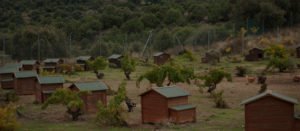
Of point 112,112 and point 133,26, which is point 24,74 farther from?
point 133,26

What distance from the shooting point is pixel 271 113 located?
13992mm

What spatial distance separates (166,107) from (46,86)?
10.2 meters

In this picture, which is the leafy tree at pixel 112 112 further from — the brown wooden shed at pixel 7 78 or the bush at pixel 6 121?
the brown wooden shed at pixel 7 78

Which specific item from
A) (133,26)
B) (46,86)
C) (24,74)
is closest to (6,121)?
(46,86)

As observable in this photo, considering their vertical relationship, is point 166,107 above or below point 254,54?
below

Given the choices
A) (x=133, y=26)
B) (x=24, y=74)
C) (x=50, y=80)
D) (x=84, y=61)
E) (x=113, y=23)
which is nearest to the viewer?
(x=50, y=80)

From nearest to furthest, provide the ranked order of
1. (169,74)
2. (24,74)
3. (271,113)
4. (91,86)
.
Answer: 1. (271,113)
2. (91,86)
3. (169,74)
4. (24,74)

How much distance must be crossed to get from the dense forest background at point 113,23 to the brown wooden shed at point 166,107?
3273cm

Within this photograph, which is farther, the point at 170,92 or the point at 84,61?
the point at 84,61

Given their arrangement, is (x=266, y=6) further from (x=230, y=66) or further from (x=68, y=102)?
(x=68, y=102)

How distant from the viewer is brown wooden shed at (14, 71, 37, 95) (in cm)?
2773

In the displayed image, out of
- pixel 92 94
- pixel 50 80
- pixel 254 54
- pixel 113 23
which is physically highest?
pixel 113 23

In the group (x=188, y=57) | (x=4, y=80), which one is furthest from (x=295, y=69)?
(x=4, y=80)

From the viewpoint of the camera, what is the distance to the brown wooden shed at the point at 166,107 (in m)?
17.1
